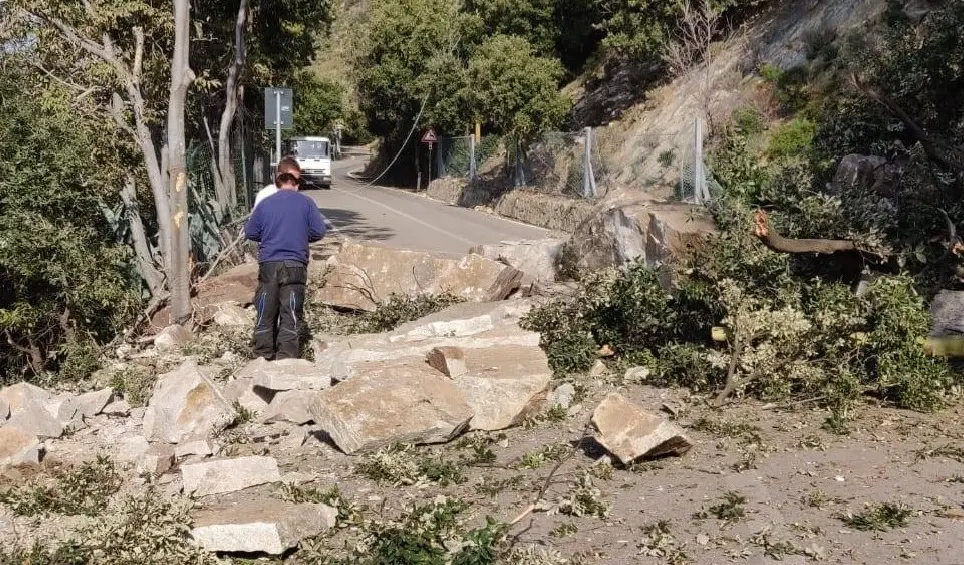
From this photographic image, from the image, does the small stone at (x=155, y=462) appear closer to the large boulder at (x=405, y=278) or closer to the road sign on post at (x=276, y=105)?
the large boulder at (x=405, y=278)

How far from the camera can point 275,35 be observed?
16.6 metres

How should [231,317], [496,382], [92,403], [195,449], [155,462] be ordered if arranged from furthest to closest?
[231,317] → [92,403] → [496,382] → [195,449] → [155,462]

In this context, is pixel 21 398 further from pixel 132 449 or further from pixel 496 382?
pixel 496 382

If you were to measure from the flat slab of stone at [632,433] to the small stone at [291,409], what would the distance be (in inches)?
87.4

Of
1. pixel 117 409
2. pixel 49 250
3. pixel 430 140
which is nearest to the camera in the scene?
pixel 117 409

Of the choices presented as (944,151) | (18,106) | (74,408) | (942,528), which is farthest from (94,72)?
(942,528)

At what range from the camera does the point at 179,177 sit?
10414mm

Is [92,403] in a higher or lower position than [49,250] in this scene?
lower

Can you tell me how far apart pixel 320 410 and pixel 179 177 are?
5173 millimetres

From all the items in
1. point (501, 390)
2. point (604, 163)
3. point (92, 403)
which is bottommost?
point (92, 403)

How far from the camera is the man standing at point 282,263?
7918 millimetres

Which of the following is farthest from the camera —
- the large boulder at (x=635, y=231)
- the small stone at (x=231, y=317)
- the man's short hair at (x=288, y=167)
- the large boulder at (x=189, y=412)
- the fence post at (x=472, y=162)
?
the fence post at (x=472, y=162)

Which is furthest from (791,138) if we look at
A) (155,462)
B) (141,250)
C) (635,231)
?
(155,462)

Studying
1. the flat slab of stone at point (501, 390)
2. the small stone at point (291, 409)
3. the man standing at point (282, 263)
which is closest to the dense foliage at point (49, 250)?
the man standing at point (282, 263)
